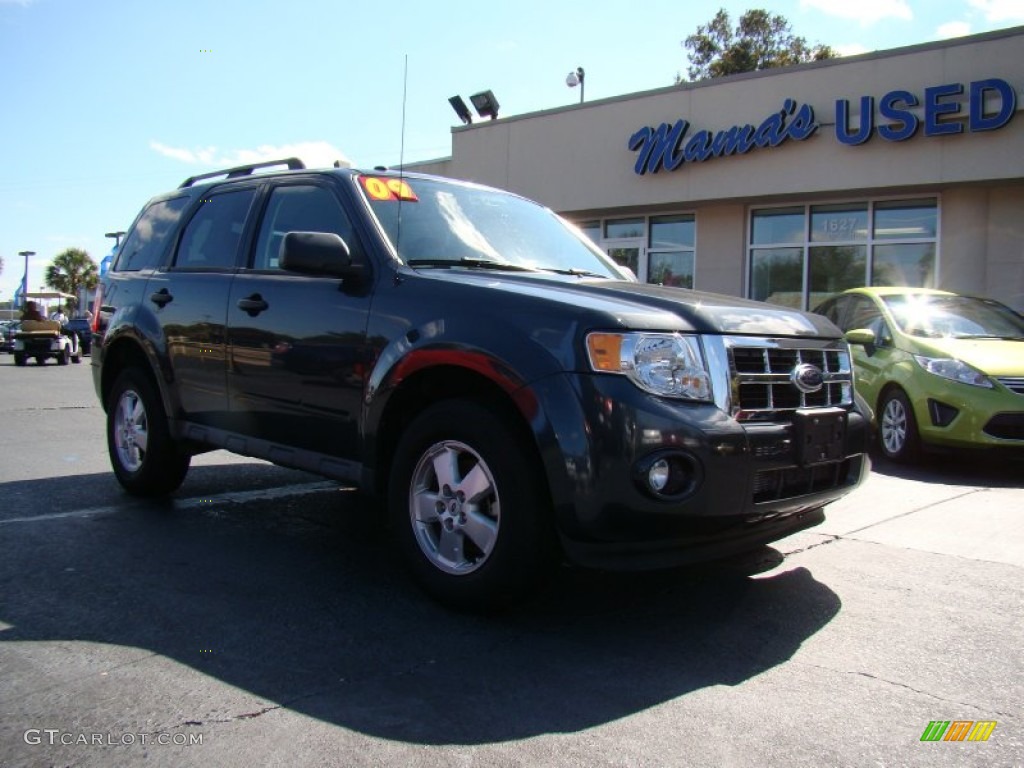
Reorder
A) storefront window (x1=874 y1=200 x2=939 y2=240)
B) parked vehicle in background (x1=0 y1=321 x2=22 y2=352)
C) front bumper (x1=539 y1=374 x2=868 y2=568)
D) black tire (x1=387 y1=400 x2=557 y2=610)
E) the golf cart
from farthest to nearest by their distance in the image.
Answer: parked vehicle in background (x1=0 y1=321 x2=22 y2=352) → the golf cart → storefront window (x1=874 y1=200 x2=939 y2=240) → black tire (x1=387 y1=400 x2=557 y2=610) → front bumper (x1=539 y1=374 x2=868 y2=568)

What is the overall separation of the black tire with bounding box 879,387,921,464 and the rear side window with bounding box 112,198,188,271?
5.90 meters

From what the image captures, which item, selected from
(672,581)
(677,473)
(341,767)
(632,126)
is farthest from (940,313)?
(632,126)

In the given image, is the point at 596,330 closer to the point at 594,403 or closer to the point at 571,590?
the point at 594,403

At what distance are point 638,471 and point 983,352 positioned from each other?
5.58m

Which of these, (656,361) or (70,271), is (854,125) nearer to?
(656,361)

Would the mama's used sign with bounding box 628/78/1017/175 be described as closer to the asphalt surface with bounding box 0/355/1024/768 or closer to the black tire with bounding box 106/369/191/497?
the asphalt surface with bounding box 0/355/1024/768

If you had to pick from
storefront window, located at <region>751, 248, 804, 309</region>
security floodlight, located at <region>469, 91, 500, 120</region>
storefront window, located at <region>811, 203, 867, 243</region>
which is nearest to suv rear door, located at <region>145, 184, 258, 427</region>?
storefront window, located at <region>751, 248, 804, 309</region>

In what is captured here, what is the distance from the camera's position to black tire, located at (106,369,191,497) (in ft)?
17.2

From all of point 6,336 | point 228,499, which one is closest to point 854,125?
point 228,499

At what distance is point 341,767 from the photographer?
Answer: 2295 mm

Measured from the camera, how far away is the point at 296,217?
15.0ft

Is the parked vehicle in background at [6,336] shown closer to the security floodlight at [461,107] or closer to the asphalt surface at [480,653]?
the security floodlight at [461,107]

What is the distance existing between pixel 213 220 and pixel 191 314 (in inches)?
24.6

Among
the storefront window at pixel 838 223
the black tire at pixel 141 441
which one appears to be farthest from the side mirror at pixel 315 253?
the storefront window at pixel 838 223
